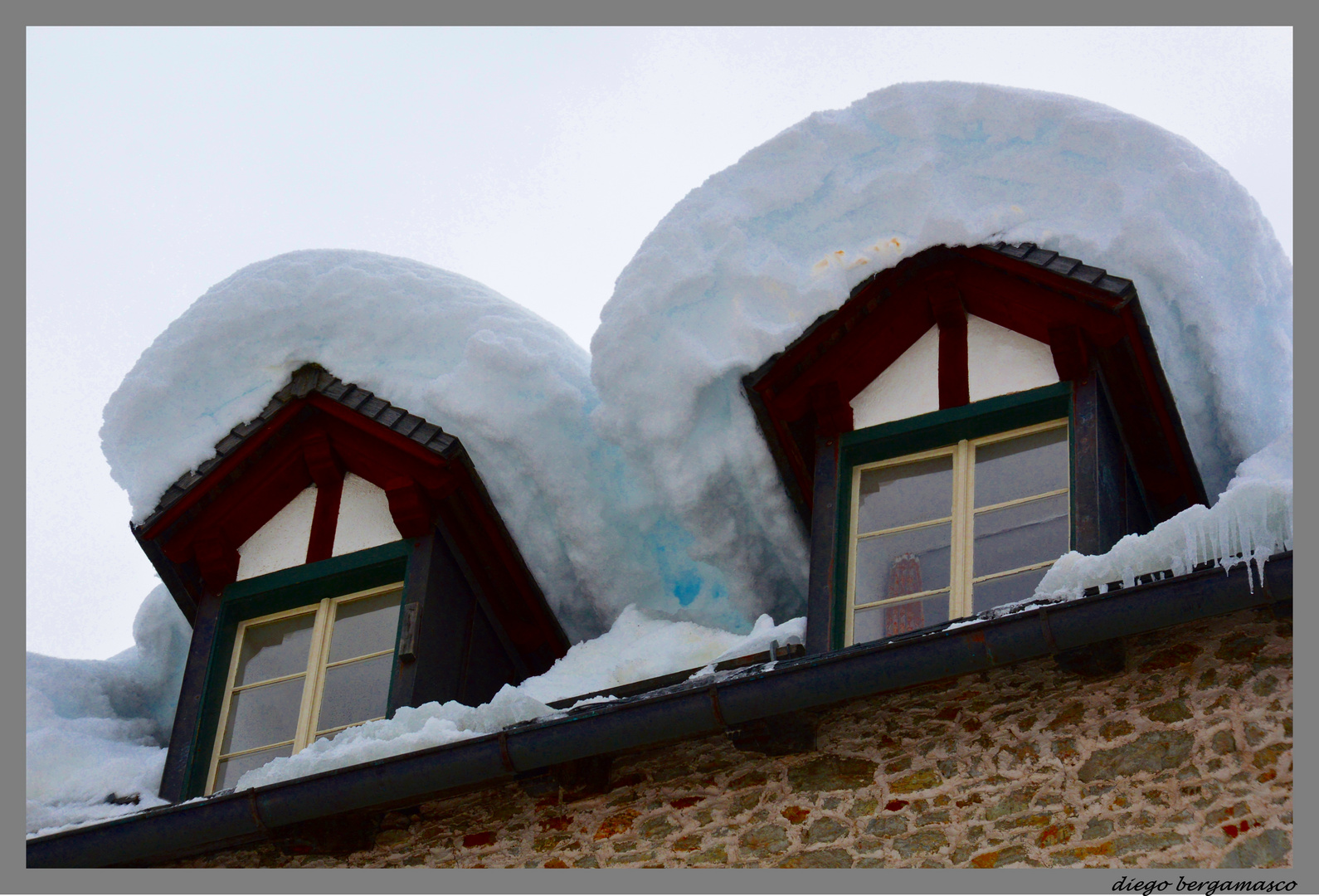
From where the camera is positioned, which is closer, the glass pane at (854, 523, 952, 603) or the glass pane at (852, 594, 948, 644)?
the glass pane at (852, 594, 948, 644)

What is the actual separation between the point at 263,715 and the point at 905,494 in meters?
2.91

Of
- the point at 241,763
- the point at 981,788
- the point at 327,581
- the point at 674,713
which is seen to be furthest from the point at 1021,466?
the point at 241,763

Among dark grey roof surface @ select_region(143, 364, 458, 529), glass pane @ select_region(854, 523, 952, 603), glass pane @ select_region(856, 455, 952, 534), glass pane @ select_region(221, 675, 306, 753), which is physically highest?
dark grey roof surface @ select_region(143, 364, 458, 529)

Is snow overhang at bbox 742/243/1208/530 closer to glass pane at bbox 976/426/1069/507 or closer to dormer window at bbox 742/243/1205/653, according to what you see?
dormer window at bbox 742/243/1205/653

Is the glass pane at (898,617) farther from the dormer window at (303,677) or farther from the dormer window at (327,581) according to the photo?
the dormer window at (303,677)

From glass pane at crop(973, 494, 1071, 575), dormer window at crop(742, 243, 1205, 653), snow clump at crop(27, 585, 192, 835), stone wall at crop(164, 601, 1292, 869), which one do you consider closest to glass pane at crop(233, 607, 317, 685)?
snow clump at crop(27, 585, 192, 835)

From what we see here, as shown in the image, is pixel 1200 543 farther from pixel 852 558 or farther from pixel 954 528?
pixel 852 558

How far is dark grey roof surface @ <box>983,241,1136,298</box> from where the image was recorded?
667cm

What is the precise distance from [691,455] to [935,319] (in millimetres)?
1181

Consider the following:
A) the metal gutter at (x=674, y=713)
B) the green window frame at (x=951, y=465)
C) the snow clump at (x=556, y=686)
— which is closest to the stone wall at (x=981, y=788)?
the metal gutter at (x=674, y=713)

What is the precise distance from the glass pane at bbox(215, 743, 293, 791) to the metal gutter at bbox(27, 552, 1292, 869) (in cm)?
73

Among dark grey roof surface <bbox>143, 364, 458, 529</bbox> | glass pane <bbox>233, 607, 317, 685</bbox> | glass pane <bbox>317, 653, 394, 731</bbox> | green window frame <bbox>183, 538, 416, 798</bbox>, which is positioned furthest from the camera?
dark grey roof surface <bbox>143, 364, 458, 529</bbox>

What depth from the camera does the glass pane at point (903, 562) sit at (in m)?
6.50

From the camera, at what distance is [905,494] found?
679 centimetres
